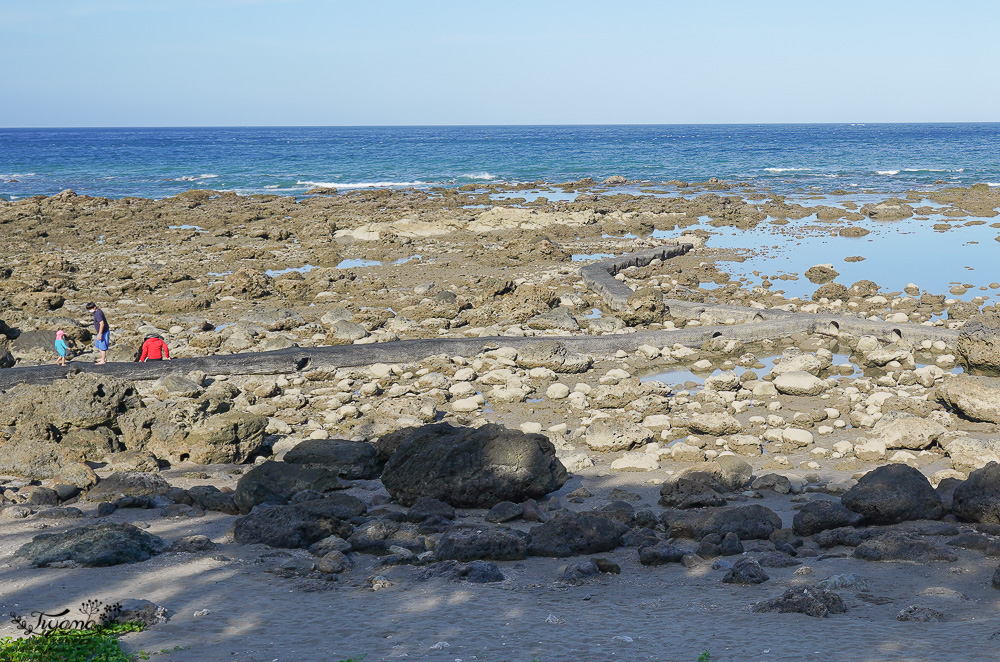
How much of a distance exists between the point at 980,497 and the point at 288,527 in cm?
639

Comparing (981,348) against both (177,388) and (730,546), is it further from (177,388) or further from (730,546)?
(177,388)

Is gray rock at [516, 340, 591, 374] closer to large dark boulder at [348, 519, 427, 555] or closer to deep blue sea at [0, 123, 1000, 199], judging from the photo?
large dark boulder at [348, 519, 427, 555]

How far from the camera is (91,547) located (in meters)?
7.00

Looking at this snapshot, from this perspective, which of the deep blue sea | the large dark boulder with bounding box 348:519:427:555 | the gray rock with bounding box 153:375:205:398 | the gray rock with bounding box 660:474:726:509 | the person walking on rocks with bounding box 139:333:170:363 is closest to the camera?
the large dark boulder with bounding box 348:519:427:555

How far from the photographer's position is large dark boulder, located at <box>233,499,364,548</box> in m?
7.71

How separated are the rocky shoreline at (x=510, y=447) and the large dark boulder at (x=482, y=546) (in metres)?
0.02

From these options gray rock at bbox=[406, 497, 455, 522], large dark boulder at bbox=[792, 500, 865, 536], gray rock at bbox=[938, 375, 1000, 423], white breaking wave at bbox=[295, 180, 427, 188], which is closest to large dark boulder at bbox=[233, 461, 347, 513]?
gray rock at bbox=[406, 497, 455, 522]

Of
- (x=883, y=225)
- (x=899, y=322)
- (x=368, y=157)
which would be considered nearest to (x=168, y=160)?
(x=368, y=157)

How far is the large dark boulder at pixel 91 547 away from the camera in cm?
690

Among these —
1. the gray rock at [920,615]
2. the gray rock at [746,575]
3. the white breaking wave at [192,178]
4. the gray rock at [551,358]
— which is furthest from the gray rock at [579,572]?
the white breaking wave at [192,178]

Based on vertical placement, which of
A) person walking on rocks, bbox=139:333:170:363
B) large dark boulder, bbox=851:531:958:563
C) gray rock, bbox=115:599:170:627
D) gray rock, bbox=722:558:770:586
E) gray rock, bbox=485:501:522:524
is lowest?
gray rock, bbox=485:501:522:524

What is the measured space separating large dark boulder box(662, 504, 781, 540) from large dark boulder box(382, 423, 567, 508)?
5.25ft

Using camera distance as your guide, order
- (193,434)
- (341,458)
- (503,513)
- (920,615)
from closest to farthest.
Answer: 1. (920,615)
2. (503,513)
3. (341,458)
4. (193,434)

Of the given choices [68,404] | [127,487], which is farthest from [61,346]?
[127,487]
